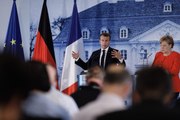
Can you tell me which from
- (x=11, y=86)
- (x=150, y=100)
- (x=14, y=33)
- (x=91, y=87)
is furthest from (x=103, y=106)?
(x=14, y=33)

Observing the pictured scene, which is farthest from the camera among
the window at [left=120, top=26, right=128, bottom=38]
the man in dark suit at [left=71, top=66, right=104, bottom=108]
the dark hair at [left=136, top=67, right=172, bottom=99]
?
the window at [left=120, top=26, right=128, bottom=38]

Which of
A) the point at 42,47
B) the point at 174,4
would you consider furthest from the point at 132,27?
the point at 42,47

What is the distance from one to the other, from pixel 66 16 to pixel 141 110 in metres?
5.10

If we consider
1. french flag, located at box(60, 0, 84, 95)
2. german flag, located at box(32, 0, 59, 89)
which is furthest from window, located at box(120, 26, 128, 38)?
german flag, located at box(32, 0, 59, 89)

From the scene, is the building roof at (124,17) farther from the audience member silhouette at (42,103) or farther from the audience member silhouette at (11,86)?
the audience member silhouette at (11,86)

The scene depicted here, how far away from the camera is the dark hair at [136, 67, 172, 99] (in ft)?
5.82

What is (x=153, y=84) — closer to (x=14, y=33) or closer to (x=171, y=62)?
(x=171, y=62)

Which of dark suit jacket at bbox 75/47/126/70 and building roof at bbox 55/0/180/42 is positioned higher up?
building roof at bbox 55/0/180/42

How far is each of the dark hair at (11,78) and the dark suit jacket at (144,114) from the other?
0.51 metres

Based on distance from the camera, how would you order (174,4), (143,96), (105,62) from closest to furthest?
(143,96) < (105,62) < (174,4)

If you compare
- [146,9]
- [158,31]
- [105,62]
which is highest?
[146,9]

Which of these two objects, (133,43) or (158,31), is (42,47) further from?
(158,31)

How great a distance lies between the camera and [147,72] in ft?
6.12

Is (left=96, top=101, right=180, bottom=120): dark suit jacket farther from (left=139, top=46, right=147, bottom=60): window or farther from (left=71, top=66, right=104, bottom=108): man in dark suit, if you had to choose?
(left=139, top=46, right=147, bottom=60): window
